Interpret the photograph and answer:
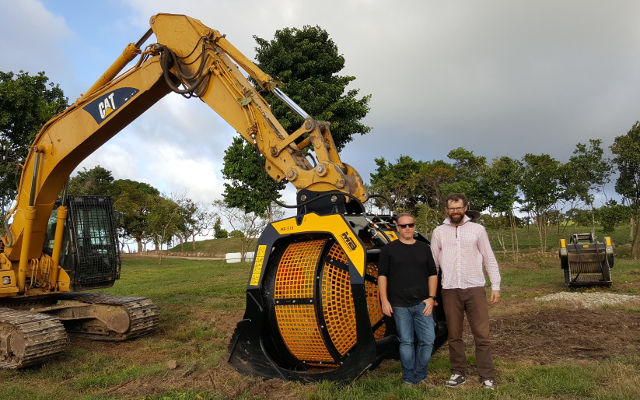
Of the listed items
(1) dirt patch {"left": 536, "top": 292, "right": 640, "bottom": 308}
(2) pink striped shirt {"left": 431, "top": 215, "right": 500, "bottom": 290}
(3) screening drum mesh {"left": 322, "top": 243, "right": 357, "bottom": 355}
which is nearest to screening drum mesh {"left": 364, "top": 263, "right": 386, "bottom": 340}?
(3) screening drum mesh {"left": 322, "top": 243, "right": 357, "bottom": 355}

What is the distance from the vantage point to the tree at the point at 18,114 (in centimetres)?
2105

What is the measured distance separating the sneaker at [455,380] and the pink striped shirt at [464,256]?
2.94 ft

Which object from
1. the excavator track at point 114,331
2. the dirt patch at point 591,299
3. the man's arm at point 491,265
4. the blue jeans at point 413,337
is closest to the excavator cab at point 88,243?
the excavator track at point 114,331

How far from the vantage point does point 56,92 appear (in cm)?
2366

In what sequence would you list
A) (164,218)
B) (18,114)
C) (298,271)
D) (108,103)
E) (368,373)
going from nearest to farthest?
1. (298,271)
2. (368,373)
3. (108,103)
4. (18,114)
5. (164,218)

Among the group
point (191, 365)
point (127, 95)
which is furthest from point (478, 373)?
point (127, 95)

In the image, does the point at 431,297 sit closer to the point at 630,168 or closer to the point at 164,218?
the point at 630,168

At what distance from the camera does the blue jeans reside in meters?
5.01

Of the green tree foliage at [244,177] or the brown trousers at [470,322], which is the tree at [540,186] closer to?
the green tree foliage at [244,177]

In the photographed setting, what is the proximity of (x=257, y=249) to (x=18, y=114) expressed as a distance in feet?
66.2

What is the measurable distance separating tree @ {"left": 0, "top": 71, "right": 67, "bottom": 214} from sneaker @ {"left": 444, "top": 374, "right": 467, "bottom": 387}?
21109 millimetres

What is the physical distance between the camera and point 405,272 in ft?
16.5

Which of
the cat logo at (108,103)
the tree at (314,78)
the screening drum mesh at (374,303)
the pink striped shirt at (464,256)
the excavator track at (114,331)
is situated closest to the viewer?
the pink striped shirt at (464,256)

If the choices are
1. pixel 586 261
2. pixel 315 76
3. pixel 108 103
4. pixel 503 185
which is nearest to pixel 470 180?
pixel 503 185
